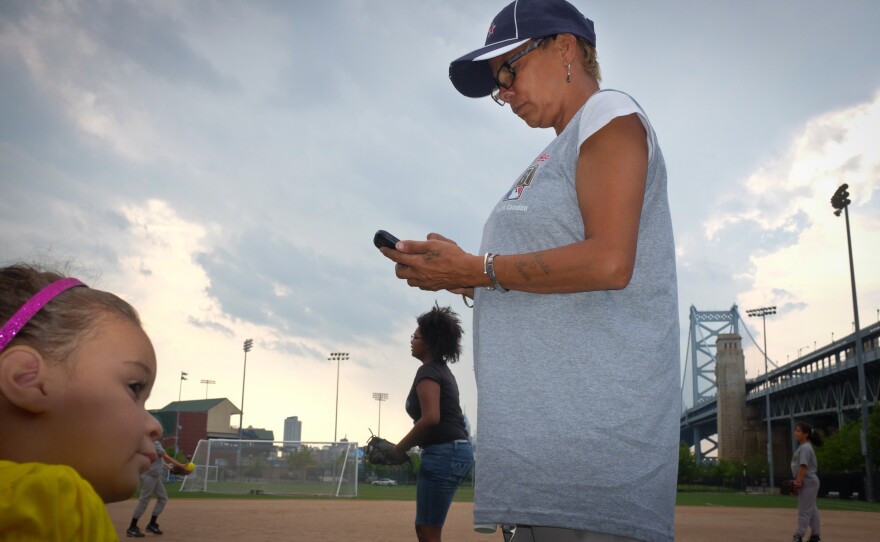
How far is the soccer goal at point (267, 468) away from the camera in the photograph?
2856 centimetres

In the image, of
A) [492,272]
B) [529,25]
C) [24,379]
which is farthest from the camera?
[529,25]

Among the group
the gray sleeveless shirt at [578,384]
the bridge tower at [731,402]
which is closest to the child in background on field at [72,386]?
the gray sleeveless shirt at [578,384]

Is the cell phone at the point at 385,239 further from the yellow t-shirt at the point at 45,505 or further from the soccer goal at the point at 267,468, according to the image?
the soccer goal at the point at 267,468

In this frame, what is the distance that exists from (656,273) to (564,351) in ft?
1.22

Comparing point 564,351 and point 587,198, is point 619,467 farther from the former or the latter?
point 587,198

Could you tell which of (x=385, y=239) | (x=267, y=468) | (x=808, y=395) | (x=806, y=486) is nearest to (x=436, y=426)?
(x=385, y=239)

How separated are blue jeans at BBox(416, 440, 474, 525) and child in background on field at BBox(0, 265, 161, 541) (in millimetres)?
3545

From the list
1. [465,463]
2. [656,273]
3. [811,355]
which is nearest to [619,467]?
[656,273]

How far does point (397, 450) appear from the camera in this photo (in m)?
5.26

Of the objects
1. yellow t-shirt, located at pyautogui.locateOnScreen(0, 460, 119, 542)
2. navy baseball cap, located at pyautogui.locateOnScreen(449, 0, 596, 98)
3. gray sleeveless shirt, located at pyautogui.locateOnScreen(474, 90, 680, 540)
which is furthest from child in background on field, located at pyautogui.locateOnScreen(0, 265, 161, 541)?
navy baseball cap, located at pyautogui.locateOnScreen(449, 0, 596, 98)

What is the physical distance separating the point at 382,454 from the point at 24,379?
429 centimetres

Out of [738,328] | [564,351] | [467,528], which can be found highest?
[738,328]

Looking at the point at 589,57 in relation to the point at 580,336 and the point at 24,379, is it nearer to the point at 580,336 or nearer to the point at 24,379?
the point at 580,336

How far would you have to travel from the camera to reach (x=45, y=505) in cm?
111
